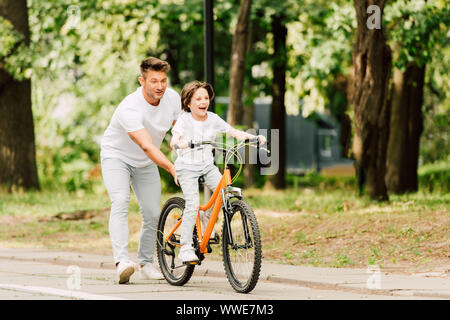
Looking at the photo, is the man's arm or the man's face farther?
the man's face

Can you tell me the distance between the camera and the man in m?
7.76

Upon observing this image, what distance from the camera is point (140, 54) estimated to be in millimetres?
24422

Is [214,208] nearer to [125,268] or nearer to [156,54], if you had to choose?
[125,268]

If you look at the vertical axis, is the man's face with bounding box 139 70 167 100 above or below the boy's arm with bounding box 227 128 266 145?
above

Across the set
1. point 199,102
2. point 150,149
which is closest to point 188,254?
point 150,149

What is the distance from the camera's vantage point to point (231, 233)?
752 centimetres

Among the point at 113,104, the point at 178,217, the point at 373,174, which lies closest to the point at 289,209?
the point at 373,174

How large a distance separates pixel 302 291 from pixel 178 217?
1331 millimetres

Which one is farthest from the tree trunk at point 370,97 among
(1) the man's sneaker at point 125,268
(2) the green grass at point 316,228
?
(1) the man's sneaker at point 125,268

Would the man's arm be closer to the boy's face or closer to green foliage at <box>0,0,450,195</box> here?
the boy's face

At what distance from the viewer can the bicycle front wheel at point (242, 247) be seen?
7.12 m

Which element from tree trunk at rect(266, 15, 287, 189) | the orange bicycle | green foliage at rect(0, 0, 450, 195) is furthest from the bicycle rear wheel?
tree trunk at rect(266, 15, 287, 189)
